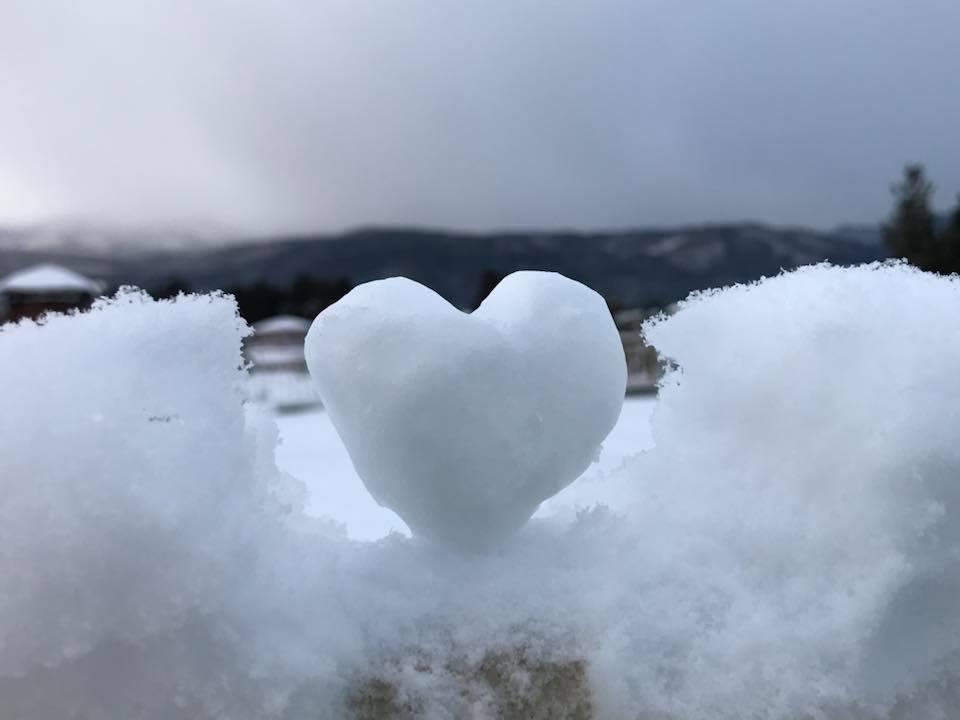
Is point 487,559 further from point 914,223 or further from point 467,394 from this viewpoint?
point 914,223

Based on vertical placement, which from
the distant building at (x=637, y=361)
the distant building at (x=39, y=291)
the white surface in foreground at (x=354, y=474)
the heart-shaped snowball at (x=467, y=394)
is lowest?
the white surface in foreground at (x=354, y=474)

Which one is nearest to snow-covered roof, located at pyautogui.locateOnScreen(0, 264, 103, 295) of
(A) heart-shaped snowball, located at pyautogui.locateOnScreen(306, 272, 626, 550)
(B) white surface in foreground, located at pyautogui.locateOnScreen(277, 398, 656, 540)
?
(B) white surface in foreground, located at pyautogui.locateOnScreen(277, 398, 656, 540)

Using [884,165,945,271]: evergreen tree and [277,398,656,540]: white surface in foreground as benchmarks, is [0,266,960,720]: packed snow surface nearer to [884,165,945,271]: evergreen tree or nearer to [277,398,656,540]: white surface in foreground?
[277,398,656,540]: white surface in foreground

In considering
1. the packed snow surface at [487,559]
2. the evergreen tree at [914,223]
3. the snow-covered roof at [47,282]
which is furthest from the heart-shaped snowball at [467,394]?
the evergreen tree at [914,223]

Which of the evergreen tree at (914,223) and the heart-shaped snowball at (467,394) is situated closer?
the heart-shaped snowball at (467,394)

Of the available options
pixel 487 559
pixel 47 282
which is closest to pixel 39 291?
pixel 47 282

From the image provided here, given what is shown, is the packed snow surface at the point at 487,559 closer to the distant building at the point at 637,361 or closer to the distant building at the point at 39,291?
the distant building at the point at 637,361
